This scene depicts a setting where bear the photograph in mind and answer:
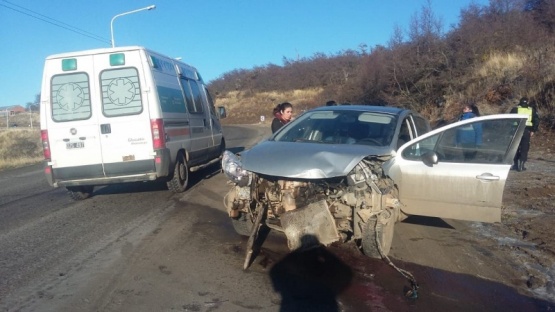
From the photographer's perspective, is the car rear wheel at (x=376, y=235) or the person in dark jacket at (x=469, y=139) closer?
the car rear wheel at (x=376, y=235)

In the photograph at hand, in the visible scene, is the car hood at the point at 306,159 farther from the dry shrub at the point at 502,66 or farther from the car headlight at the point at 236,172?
the dry shrub at the point at 502,66

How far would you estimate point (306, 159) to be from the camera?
499 centimetres

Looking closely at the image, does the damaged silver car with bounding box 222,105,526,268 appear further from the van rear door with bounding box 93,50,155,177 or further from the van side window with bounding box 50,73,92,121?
the van side window with bounding box 50,73,92,121

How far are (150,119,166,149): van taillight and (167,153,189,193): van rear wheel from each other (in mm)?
902

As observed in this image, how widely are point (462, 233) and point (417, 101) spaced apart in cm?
2020

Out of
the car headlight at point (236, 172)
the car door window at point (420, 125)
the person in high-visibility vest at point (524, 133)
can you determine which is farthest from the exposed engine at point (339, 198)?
the person in high-visibility vest at point (524, 133)

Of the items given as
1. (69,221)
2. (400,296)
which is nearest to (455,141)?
(400,296)

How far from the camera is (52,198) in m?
9.62

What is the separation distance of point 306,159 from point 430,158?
160 cm

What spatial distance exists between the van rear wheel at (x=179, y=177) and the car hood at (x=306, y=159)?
3881 mm

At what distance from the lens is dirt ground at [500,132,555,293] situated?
16.6 feet

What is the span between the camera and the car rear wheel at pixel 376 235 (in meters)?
5.08

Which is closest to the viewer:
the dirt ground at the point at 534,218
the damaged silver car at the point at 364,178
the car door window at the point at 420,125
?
the damaged silver car at the point at 364,178

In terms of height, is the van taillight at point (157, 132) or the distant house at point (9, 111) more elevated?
the distant house at point (9, 111)
